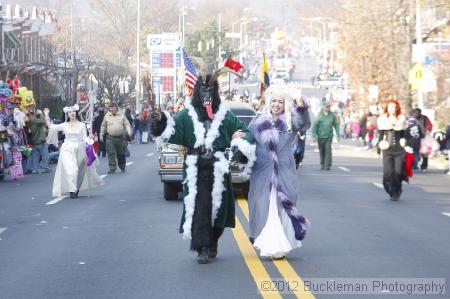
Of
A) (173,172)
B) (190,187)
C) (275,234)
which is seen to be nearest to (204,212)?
(190,187)

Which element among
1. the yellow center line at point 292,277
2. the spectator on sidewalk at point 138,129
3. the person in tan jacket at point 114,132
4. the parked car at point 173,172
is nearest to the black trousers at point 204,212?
the yellow center line at point 292,277

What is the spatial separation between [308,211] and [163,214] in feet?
7.46

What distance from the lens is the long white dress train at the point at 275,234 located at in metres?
12.3

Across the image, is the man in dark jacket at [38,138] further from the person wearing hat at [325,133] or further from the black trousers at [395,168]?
the black trousers at [395,168]

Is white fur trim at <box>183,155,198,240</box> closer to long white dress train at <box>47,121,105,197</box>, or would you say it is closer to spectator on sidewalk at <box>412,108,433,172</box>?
long white dress train at <box>47,121,105,197</box>

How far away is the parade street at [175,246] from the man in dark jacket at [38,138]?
7.57m

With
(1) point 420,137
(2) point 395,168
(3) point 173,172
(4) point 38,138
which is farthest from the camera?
(4) point 38,138

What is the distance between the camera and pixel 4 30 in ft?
181

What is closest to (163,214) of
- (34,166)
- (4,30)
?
(34,166)

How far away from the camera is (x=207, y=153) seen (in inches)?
492

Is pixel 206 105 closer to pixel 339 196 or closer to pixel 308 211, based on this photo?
pixel 308 211

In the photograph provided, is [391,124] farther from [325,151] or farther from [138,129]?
[138,129]

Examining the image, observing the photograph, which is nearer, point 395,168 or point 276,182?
point 276,182

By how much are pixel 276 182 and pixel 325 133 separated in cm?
1922
